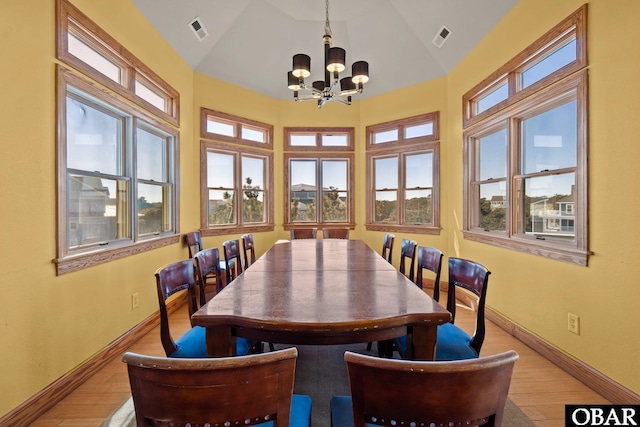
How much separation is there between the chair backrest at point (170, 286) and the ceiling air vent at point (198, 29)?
3135mm

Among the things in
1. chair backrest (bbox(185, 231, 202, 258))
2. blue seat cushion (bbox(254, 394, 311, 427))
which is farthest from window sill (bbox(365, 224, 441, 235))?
blue seat cushion (bbox(254, 394, 311, 427))

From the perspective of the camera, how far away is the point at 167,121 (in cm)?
359

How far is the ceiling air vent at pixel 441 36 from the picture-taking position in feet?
12.3

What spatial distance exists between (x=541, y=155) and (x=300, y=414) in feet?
10.2

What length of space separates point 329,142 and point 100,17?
3.58 m

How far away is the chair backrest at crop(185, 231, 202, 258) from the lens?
394 centimetres

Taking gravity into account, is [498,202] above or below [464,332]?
above

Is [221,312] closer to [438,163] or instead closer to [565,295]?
[565,295]

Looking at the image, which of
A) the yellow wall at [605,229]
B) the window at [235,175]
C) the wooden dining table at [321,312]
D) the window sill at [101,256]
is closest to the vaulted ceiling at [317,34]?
the window at [235,175]

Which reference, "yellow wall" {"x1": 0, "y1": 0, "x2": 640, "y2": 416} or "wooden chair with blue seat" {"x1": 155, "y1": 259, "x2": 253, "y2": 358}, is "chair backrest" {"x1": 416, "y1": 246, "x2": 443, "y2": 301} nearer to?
"yellow wall" {"x1": 0, "y1": 0, "x2": 640, "y2": 416}

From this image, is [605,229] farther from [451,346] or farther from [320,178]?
[320,178]

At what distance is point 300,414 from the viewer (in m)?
1.15

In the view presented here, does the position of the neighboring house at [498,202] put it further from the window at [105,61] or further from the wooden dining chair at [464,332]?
the window at [105,61]

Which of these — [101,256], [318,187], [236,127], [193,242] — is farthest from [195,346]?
[318,187]
